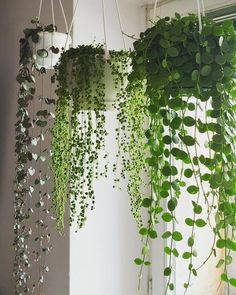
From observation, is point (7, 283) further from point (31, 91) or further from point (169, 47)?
point (169, 47)

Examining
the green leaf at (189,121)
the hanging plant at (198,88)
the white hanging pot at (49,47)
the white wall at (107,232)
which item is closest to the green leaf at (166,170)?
the hanging plant at (198,88)

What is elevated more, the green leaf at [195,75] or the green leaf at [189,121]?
the green leaf at [195,75]

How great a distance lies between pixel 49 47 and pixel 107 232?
0.90 meters

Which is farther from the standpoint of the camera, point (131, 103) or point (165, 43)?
point (131, 103)

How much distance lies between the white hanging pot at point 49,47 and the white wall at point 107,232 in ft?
1.52

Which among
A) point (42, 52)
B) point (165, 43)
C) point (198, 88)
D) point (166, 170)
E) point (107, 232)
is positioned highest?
point (42, 52)

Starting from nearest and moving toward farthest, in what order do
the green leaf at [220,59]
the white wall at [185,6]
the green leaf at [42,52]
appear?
1. the green leaf at [220,59]
2. the green leaf at [42,52]
3. the white wall at [185,6]

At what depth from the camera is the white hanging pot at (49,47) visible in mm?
1131

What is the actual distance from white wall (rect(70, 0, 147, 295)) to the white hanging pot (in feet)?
1.52

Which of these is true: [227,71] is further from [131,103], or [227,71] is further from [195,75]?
[131,103]

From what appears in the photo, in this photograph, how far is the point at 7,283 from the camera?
6.59 feet

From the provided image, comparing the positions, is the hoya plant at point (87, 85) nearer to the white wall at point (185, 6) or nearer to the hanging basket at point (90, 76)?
the hanging basket at point (90, 76)

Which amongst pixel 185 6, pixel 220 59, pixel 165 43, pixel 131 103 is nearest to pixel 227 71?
pixel 220 59

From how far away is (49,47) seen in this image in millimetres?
1160
